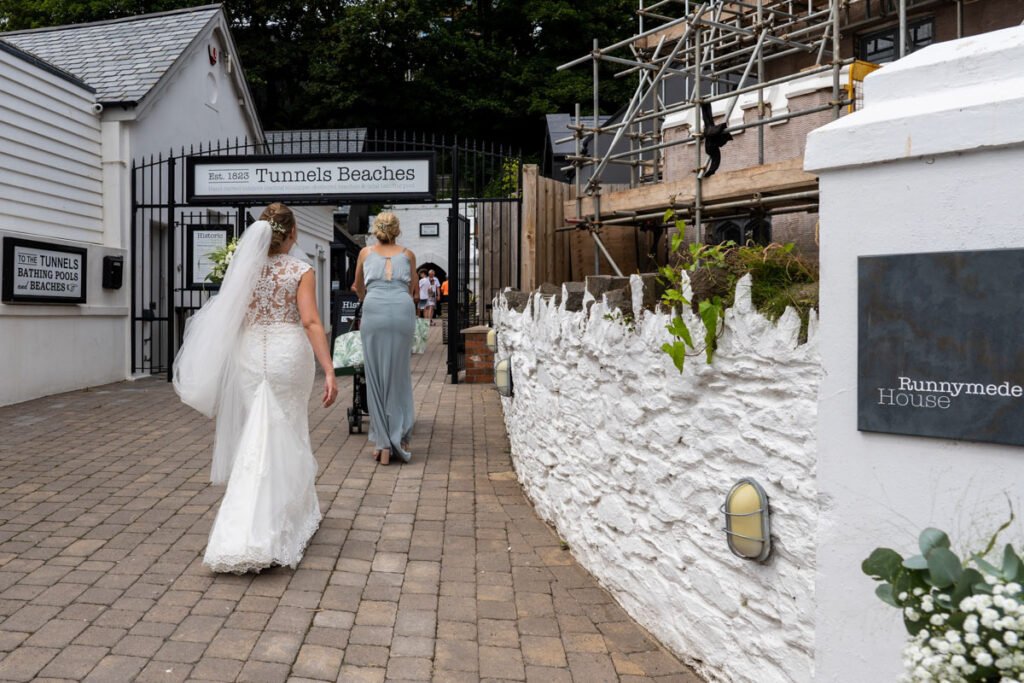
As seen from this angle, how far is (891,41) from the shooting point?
8.18 metres

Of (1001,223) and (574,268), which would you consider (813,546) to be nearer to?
(1001,223)

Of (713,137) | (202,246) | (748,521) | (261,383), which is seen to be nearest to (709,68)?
(713,137)

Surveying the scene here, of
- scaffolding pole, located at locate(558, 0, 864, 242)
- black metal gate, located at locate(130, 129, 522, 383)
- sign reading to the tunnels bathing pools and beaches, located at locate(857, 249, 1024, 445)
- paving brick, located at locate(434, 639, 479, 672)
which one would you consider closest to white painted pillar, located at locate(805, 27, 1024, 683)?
sign reading to the tunnels bathing pools and beaches, located at locate(857, 249, 1024, 445)

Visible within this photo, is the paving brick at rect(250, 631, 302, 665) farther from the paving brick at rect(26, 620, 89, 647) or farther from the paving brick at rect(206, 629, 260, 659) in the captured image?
the paving brick at rect(26, 620, 89, 647)

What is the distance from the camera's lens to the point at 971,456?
2.41 m

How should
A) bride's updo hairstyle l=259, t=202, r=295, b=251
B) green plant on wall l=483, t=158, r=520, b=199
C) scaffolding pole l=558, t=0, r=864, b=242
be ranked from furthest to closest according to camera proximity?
1. green plant on wall l=483, t=158, r=520, b=199
2. scaffolding pole l=558, t=0, r=864, b=242
3. bride's updo hairstyle l=259, t=202, r=295, b=251

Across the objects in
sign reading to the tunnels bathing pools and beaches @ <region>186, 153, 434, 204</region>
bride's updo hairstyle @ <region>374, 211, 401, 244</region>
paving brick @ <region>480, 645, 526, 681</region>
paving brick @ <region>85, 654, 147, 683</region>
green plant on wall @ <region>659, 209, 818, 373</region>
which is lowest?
paving brick @ <region>480, 645, 526, 681</region>

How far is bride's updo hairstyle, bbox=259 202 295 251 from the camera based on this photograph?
4.98 m

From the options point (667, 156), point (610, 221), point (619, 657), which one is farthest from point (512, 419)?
point (619, 657)

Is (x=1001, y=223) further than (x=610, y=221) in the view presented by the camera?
No

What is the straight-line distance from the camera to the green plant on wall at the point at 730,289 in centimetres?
302

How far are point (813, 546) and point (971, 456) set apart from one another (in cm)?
63

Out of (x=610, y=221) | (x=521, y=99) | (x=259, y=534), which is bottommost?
(x=259, y=534)

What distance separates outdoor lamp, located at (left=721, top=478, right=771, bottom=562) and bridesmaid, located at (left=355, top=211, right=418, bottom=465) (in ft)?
13.9
